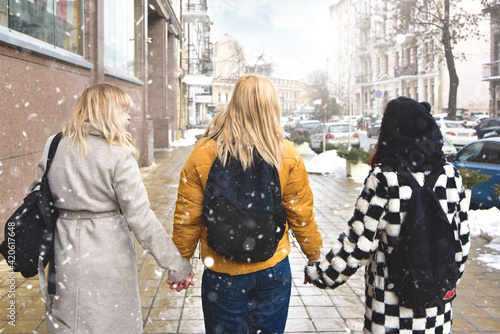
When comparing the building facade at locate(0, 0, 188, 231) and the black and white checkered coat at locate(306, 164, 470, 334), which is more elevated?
the building facade at locate(0, 0, 188, 231)

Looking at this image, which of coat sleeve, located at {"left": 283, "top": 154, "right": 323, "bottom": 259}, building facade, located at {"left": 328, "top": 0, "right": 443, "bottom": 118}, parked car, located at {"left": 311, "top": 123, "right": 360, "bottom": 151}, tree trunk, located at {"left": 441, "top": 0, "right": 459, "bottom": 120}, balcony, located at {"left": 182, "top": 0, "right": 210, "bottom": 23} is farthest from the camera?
building facade, located at {"left": 328, "top": 0, "right": 443, "bottom": 118}

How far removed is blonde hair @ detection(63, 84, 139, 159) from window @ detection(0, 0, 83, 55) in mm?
4180

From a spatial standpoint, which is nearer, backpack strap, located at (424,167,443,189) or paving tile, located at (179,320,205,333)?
backpack strap, located at (424,167,443,189)

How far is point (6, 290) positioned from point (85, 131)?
3.10 metres

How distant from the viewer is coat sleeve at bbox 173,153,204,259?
2574 mm

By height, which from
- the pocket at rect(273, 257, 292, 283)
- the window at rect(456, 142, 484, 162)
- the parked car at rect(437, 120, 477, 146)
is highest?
the parked car at rect(437, 120, 477, 146)

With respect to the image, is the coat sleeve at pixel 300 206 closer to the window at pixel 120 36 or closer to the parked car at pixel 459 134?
the window at pixel 120 36

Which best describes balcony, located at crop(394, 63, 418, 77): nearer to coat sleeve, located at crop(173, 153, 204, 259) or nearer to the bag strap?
coat sleeve, located at crop(173, 153, 204, 259)

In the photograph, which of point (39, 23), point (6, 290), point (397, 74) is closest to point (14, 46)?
point (39, 23)

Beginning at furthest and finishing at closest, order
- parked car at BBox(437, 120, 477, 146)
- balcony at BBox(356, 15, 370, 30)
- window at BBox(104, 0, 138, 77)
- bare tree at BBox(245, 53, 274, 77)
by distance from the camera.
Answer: balcony at BBox(356, 15, 370, 30), bare tree at BBox(245, 53, 274, 77), parked car at BBox(437, 120, 477, 146), window at BBox(104, 0, 138, 77)

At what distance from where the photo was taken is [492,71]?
3866 cm

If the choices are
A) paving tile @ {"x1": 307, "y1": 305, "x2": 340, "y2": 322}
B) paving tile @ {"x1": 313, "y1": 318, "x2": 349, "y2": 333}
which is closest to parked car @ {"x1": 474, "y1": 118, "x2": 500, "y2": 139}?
paving tile @ {"x1": 307, "y1": 305, "x2": 340, "y2": 322}

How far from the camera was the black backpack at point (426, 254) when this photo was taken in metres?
2.22

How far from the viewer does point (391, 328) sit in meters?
2.35
